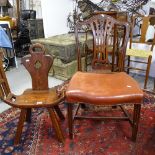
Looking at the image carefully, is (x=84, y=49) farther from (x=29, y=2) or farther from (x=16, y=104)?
(x=29, y=2)

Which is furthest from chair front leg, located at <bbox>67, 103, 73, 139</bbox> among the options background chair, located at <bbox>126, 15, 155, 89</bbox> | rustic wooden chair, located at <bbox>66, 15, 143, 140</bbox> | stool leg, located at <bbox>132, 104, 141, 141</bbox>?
background chair, located at <bbox>126, 15, 155, 89</bbox>

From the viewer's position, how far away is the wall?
3590 mm

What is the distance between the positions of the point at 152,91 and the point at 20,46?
10.4 ft

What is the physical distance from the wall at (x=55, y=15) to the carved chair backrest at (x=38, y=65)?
2081 millimetres

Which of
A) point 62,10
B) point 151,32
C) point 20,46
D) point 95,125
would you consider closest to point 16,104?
point 95,125

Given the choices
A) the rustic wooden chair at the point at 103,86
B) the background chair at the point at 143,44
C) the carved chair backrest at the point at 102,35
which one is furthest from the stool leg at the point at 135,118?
the background chair at the point at 143,44

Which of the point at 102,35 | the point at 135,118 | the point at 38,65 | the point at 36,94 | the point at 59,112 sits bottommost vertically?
the point at 59,112

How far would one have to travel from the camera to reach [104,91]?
56.1 inches

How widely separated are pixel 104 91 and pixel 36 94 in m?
0.64

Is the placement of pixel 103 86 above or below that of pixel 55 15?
below

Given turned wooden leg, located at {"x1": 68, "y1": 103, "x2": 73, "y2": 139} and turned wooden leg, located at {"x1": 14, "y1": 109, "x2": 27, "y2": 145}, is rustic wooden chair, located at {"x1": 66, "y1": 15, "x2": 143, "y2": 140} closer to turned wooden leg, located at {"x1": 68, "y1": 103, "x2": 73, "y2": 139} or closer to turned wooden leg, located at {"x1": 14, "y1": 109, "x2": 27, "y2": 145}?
turned wooden leg, located at {"x1": 68, "y1": 103, "x2": 73, "y2": 139}

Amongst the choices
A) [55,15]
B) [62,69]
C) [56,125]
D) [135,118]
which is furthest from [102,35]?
[55,15]

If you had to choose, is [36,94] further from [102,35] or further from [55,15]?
[55,15]

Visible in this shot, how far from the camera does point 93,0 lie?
385 cm
